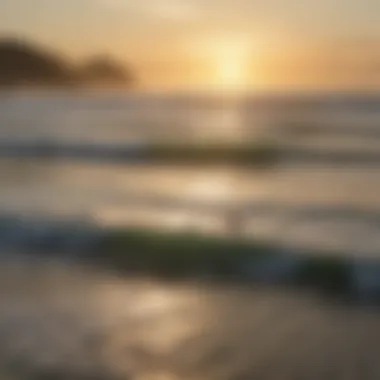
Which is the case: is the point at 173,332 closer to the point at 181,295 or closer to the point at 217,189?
the point at 181,295

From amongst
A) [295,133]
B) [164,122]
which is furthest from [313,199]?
[164,122]

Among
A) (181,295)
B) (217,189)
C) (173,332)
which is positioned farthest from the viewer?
(217,189)

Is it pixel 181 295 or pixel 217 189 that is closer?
pixel 181 295

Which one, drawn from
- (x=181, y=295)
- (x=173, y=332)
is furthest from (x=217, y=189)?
(x=173, y=332)

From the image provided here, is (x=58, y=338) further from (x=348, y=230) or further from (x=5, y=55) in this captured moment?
(x=5, y=55)

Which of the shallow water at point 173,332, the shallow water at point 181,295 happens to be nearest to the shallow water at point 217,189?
the shallow water at point 181,295

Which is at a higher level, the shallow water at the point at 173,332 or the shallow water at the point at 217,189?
the shallow water at the point at 217,189

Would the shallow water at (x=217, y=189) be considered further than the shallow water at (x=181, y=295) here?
Yes

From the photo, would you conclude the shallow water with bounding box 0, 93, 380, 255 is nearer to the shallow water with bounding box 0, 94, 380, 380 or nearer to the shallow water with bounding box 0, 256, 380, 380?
the shallow water with bounding box 0, 94, 380, 380

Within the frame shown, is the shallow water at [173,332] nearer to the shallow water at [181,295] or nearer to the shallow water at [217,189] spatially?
the shallow water at [181,295]

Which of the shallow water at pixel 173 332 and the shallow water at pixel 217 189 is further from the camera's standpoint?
the shallow water at pixel 217 189

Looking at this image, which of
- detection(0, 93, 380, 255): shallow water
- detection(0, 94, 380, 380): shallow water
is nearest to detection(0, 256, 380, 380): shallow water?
detection(0, 94, 380, 380): shallow water

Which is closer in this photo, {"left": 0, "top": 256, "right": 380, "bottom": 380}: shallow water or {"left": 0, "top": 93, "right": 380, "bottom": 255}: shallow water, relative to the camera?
{"left": 0, "top": 256, "right": 380, "bottom": 380}: shallow water

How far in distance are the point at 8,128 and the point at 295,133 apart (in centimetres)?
525
